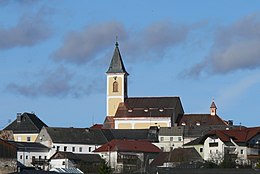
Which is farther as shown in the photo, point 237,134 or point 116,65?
point 116,65

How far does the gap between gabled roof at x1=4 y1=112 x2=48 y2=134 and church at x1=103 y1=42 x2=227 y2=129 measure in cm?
1131

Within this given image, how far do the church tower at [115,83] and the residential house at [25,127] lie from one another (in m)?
12.2

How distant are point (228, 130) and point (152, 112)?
Result: 16.7 metres

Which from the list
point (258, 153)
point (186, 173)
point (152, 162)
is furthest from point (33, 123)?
point (186, 173)

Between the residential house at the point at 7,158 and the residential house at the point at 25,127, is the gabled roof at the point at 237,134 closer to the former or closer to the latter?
the residential house at the point at 25,127

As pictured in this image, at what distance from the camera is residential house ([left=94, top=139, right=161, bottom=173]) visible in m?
114

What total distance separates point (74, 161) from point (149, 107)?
24.8m

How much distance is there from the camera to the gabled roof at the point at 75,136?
401 feet

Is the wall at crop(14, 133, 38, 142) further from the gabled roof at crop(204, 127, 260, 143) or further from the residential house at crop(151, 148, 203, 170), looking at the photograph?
A: the gabled roof at crop(204, 127, 260, 143)

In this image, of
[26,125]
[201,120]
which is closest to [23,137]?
[26,125]

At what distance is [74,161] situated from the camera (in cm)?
11194

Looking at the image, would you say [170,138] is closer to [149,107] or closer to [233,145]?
[149,107]

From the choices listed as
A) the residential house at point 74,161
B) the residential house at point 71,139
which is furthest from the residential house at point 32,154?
the residential house at point 71,139

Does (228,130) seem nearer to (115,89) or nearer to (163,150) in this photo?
(163,150)
